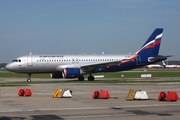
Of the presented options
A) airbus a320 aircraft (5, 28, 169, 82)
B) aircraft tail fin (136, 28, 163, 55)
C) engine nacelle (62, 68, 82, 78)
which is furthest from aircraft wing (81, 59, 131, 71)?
aircraft tail fin (136, 28, 163, 55)

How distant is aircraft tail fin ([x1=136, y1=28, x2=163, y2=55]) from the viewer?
175 feet

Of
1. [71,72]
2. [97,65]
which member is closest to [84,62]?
[97,65]

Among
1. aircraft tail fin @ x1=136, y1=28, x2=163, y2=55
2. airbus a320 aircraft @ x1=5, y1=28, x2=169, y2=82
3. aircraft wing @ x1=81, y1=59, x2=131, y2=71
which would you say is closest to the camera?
airbus a320 aircraft @ x1=5, y1=28, x2=169, y2=82

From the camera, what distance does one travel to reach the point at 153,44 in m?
53.8

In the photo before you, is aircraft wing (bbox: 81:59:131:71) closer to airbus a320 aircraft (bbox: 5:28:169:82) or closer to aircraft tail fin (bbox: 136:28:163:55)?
airbus a320 aircraft (bbox: 5:28:169:82)

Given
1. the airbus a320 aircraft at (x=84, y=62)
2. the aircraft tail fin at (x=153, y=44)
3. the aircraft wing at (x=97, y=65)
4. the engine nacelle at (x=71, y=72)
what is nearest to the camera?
the engine nacelle at (x=71, y=72)

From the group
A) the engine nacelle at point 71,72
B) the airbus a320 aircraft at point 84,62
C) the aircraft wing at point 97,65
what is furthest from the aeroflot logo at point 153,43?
the engine nacelle at point 71,72

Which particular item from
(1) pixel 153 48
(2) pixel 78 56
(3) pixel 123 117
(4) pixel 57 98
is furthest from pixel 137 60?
(3) pixel 123 117

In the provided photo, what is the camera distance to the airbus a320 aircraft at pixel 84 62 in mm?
49122

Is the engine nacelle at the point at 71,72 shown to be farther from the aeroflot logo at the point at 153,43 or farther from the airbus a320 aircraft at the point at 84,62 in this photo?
the aeroflot logo at the point at 153,43

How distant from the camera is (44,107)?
59.4 feet

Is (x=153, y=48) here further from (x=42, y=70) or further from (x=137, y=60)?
(x=42, y=70)

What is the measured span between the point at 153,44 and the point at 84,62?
1049cm

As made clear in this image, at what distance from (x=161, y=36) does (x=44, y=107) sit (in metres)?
38.8
